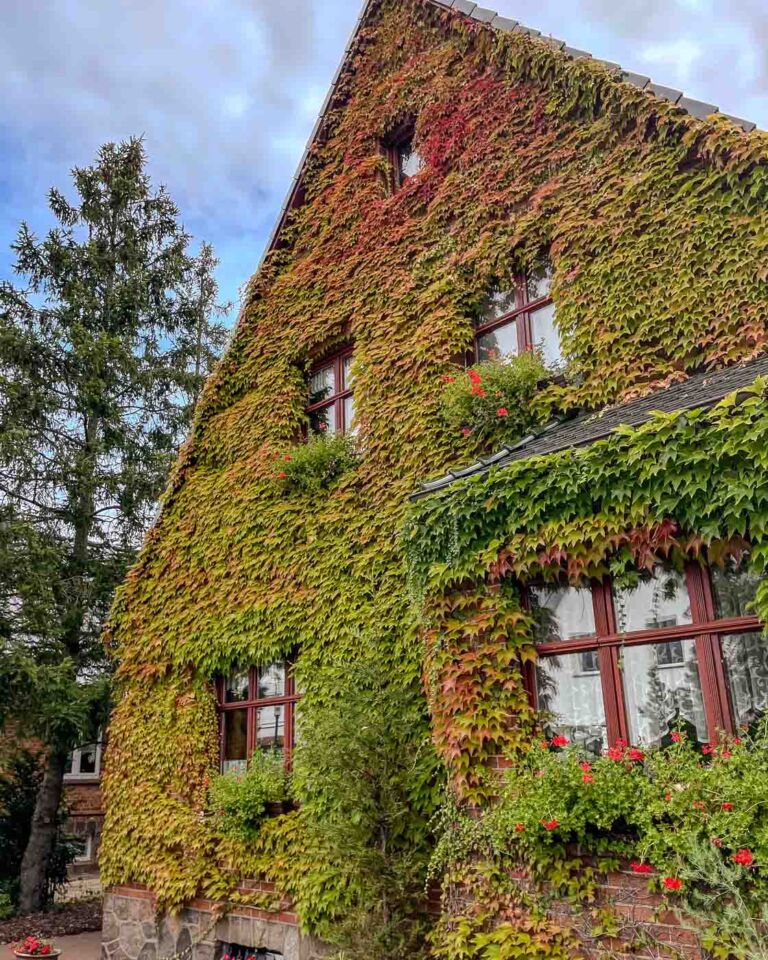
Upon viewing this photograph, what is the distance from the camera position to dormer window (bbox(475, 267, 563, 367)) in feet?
25.0

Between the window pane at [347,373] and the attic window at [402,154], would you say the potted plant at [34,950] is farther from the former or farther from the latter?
the attic window at [402,154]

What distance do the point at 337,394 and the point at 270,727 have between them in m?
4.01

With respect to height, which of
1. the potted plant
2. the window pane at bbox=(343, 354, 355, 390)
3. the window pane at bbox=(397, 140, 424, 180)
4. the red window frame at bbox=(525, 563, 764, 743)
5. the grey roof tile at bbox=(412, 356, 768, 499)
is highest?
the window pane at bbox=(397, 140, 424, 180)

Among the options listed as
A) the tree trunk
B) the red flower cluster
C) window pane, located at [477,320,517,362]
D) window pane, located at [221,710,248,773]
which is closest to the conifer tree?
the tree trunk

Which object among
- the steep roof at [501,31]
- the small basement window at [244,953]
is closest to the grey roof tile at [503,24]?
the steep roof at [501,31]

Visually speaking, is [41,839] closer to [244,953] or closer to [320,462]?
[244,953]

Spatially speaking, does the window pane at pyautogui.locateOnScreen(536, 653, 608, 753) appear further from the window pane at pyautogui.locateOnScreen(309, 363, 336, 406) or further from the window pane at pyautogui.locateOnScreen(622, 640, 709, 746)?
the window pane at pyautogui.locateOnScreen(309, 363, 336, 406)

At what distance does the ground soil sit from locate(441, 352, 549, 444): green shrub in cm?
1067

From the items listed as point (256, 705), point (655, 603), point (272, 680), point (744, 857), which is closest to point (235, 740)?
point (256, 705)

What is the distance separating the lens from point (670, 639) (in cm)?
525

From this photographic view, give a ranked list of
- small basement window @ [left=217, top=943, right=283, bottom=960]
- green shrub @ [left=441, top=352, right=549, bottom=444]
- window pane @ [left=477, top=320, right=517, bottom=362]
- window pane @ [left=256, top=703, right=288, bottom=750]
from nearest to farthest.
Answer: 1. green shrub @ [left=441, top=352, right=549, bottom=444]
2. small basement window @ [left=217, top=943, right=283, bottom=960]
3. window pane @ [left=477, top=320, right=517, bottom=362]
4. window pane @ [left=256, top=703, right=288, bottom=750]

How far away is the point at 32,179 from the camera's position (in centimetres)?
1822

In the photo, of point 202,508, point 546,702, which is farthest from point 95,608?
point 546,702

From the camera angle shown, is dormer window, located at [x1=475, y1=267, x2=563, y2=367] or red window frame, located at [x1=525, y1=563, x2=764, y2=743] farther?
dormer window, located at [x1=475, y1=267, x2=563, y2=367]
